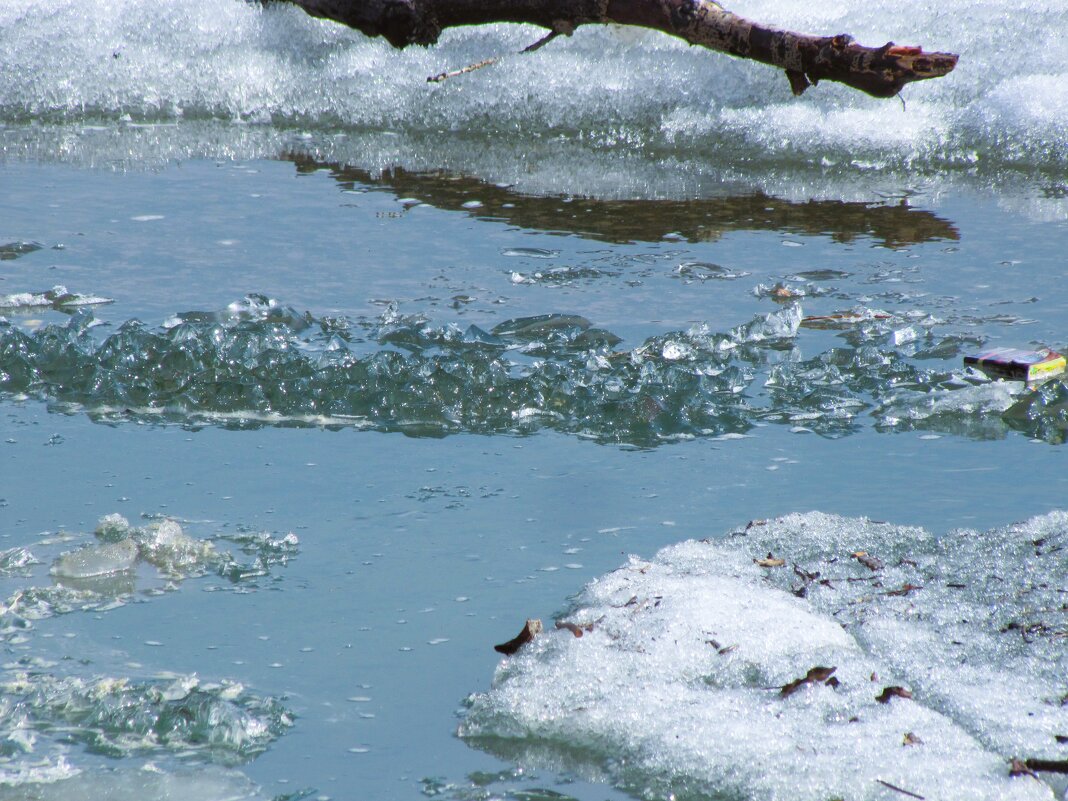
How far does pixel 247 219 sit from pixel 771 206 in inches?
64.6

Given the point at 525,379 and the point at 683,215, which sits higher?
the point at 683,215

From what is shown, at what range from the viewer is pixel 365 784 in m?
1.28

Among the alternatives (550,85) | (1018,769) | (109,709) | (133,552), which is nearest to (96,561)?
(133,552)

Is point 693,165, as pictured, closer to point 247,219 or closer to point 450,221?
point 450,221

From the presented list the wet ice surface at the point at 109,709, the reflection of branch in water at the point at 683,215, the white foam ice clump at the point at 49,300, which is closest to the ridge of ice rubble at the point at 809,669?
the wet ice surface at the point at 109,709

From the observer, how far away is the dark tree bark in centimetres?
372

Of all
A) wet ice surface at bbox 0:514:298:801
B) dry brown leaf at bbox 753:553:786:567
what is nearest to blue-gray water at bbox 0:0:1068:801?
wet ice surface at bbox 0:514:298:801

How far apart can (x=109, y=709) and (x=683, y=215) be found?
278cm

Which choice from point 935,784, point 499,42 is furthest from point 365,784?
point 499,42

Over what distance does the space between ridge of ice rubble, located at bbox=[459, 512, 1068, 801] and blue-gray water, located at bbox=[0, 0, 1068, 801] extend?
0.25 feet

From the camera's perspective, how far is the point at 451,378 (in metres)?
2.43

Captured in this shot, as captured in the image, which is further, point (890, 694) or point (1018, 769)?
point (890, 694)

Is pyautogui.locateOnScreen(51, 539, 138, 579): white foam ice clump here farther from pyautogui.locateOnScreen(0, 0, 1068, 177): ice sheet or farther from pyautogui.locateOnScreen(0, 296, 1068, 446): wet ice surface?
pyautogui.locateOnScreen(0, 0, 1068, 177): ice sheet

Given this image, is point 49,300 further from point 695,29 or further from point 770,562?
point 695,29
